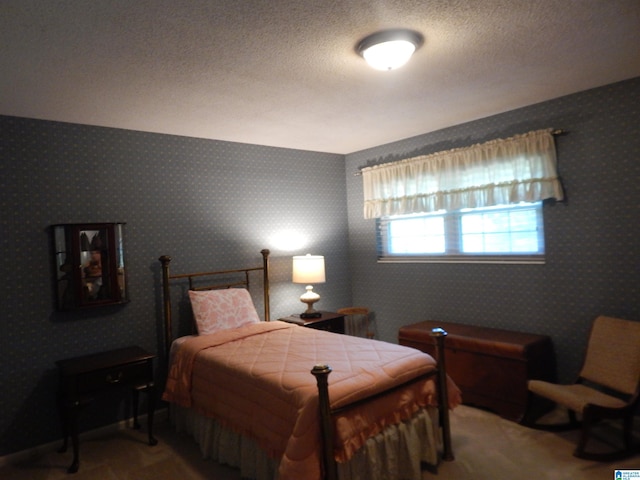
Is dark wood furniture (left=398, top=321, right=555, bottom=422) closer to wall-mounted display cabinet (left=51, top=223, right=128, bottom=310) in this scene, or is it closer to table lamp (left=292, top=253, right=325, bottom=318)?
table lamp (left=292, top=253, right=325, bottom=318)

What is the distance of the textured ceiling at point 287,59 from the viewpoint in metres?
1.83

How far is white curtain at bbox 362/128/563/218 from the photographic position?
3.35 m

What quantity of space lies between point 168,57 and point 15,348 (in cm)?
230

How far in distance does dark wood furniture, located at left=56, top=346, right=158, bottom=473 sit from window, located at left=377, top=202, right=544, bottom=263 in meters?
2.73

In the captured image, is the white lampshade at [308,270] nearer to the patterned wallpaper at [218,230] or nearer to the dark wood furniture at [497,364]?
the patterned wallpaper at [218,230]

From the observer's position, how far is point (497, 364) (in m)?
3.20

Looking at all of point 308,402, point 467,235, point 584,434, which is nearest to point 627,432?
point 584,434

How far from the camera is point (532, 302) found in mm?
3469

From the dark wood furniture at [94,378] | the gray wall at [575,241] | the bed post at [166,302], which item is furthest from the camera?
the bed post at [166,302]

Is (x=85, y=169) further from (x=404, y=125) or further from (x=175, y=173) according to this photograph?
(x=404, y=125)

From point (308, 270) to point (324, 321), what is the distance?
1.71 feet

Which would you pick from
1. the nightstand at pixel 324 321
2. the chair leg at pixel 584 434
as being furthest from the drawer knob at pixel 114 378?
the chair leg at pixel 584 434

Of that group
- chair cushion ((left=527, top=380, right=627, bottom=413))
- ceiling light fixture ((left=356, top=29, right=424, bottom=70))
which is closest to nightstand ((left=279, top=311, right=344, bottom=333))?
chair cushion ((left=527, top=380, right=627, bottom=413))

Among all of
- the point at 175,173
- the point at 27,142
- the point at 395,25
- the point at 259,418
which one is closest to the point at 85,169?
the point at 27,142
